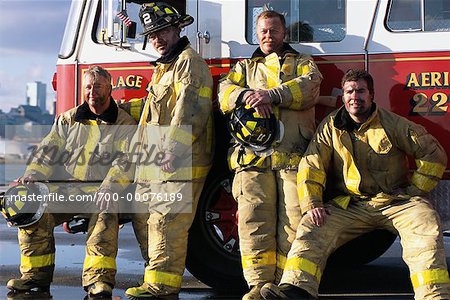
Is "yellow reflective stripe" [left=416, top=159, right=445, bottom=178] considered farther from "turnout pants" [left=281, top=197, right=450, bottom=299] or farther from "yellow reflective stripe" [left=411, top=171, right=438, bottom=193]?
"turnout pants" [left=281, top=197, right=450, bottom=299]

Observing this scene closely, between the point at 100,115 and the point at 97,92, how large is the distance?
0.61 ft

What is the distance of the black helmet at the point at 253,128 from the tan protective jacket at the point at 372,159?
0.96 ft

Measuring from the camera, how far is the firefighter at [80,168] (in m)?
6.05

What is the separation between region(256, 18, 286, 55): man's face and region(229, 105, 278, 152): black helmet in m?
0.50

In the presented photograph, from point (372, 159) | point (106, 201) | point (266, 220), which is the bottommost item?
point (266, 220)

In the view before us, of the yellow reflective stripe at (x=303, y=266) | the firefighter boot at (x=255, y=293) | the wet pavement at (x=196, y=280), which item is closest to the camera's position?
the yellow reflective stripe at (x=303, y=266)

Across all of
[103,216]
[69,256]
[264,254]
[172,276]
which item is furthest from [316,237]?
[69,256]

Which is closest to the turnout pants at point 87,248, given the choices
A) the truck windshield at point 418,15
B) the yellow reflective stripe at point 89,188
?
the yellow reflective stripe at point 89,188

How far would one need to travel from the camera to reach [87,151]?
20.4ft

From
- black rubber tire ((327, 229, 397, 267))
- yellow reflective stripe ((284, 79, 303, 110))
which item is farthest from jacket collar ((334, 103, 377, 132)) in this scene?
black rubber tire ((327, 229, 397, 267))

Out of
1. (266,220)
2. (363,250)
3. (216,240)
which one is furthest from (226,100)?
(363,250)

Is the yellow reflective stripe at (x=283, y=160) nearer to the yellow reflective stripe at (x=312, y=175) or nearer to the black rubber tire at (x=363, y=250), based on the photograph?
the yellow reflective stripe at (x=312, y=175)

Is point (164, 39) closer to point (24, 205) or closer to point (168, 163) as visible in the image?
point (168, 163)

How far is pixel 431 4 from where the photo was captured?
19.5ft
